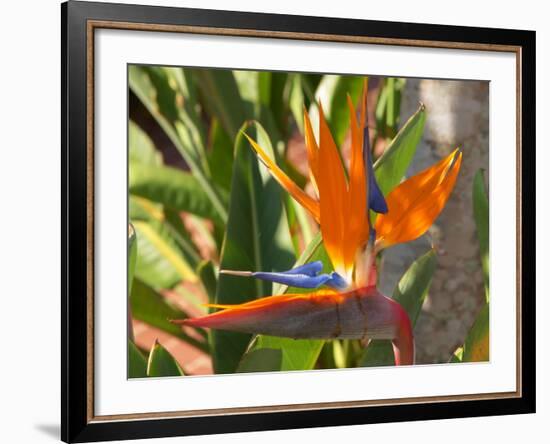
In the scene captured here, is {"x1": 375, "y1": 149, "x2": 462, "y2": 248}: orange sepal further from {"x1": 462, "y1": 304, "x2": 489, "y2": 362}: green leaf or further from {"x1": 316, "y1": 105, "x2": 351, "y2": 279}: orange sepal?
{"x1": 462, "y1": 304, "x2": 489, "y2": 362}: green leaf

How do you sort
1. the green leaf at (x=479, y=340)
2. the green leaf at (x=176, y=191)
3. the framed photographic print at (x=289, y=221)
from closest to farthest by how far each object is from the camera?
the framed photographic print at (x=289, y=221)
the green leaf at (x=176, y=191)
the green leaf at (x=479, y=340)

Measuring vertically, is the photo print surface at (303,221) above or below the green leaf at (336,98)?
below

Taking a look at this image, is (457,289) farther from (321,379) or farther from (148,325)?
(148,325)

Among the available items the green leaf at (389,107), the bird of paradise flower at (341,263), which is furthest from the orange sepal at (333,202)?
the green leaf at (389,107)

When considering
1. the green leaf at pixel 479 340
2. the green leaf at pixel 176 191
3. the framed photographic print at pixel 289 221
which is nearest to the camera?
the framed photographic print at pixel 289 221

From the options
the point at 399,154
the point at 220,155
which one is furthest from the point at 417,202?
the point at 220,155

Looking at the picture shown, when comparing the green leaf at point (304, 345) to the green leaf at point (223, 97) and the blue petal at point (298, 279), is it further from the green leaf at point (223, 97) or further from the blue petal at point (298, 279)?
the green leaf at point (223, 97)

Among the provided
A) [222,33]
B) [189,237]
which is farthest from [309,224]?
[222,33]

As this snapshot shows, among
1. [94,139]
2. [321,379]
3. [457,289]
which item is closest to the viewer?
[94,139]

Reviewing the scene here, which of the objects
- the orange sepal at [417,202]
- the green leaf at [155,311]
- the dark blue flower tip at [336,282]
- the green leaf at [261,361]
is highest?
the orange sepal at [417,202]
